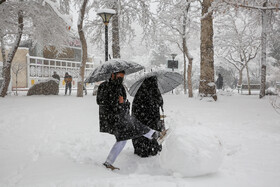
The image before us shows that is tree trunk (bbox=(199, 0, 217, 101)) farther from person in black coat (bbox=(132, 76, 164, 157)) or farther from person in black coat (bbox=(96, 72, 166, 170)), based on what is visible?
person in black coat (bbox=(96, 72, 166, 170))

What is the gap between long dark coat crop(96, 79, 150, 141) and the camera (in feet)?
12.3

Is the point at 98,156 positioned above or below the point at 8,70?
below

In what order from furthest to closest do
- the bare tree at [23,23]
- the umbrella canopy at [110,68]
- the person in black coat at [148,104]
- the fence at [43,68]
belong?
1. the fence at [43,68]
2. the bare tree at [23,23]
3. the person in black coat at [148,104]
4. the umbrella canopy at [110,68]

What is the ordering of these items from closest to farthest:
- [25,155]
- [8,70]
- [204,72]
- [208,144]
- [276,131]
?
[208,144], [25,155], [276,131], [204,72], [8,70]

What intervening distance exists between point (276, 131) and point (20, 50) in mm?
25083

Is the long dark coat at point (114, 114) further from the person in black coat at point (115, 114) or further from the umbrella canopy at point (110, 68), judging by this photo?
the umbrella canopy at point (110, 68)

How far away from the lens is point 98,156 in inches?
192

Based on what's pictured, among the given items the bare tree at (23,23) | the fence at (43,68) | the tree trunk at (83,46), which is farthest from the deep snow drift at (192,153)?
Result: the fence at (43,68)

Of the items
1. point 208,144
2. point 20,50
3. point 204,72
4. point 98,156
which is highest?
point 20,50

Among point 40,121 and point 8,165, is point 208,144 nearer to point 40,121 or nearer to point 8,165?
point 8,165

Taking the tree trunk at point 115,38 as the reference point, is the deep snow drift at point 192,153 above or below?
below

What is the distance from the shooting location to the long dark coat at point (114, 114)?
3.74 metres

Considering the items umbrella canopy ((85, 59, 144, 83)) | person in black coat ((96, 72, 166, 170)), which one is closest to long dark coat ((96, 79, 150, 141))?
person in black coat ((96, 72, 166, 170))

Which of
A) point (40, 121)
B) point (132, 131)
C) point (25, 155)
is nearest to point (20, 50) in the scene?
point (40, 121)
